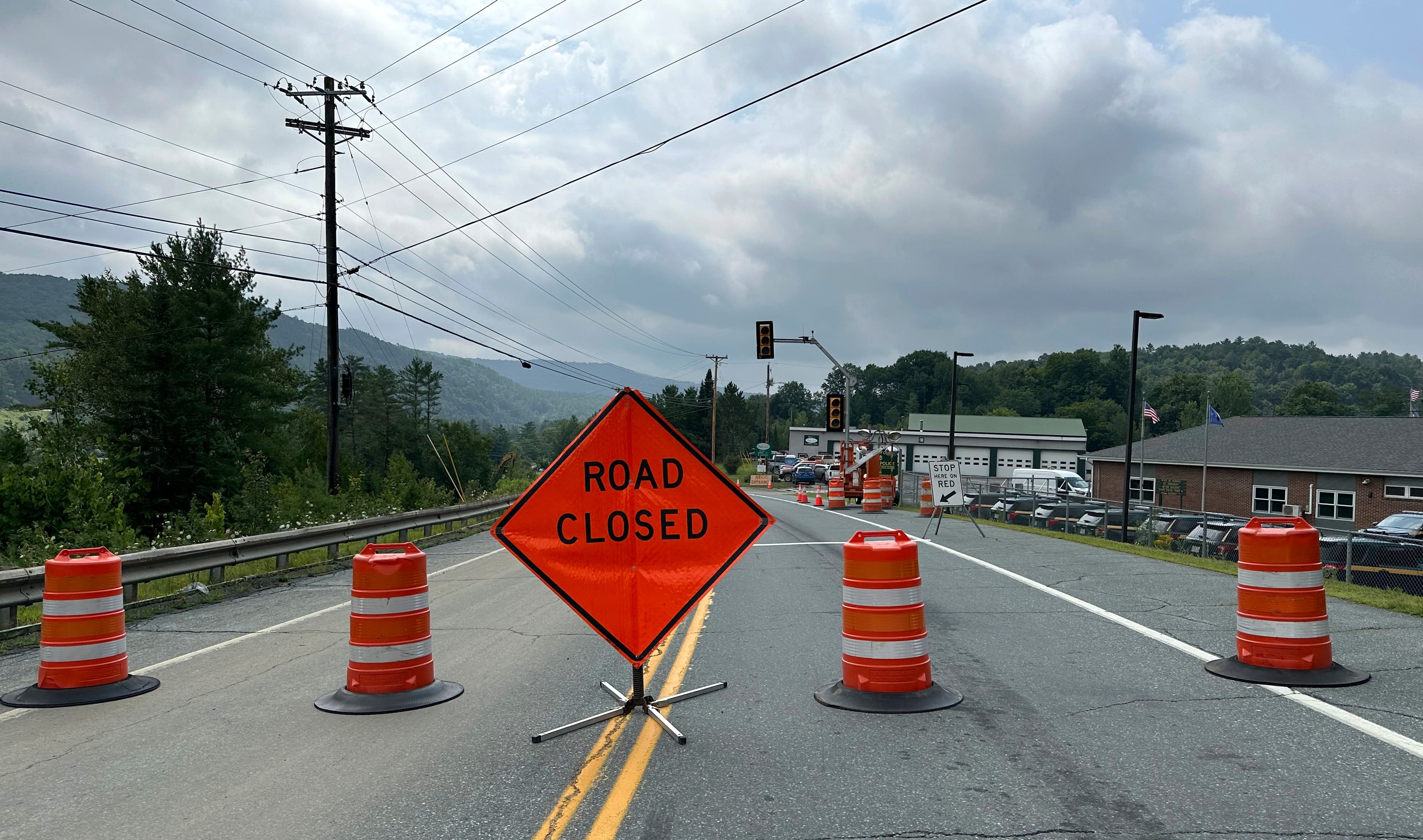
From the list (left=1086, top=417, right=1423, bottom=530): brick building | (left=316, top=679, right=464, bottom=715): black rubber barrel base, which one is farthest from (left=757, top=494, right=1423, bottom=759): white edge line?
(left=1086, top=417, right=1423, bottom=530): brick building

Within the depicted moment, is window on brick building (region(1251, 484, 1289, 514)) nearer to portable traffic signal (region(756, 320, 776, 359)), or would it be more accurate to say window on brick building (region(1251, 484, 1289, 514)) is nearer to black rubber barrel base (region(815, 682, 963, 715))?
portable traffic signal (region(756, 320, 776, 359))

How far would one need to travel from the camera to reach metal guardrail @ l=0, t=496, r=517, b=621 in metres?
9.80

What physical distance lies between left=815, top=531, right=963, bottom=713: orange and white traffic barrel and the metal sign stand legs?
2.96 ft

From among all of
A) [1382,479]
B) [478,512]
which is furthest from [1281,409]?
[478,512]

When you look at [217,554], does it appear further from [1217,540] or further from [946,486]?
[1217,540]

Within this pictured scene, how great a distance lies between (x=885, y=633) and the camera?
6.69 meters

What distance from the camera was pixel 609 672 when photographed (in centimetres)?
775

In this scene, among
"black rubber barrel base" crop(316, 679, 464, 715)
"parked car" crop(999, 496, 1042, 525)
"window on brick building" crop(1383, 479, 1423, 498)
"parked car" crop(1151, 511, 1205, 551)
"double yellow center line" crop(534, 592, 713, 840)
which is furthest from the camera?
"window on brick building" crop(1383, 479, 1423, 498)

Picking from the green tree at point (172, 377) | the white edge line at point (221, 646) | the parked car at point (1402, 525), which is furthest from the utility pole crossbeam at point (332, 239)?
the parked car at point (1402, 525)

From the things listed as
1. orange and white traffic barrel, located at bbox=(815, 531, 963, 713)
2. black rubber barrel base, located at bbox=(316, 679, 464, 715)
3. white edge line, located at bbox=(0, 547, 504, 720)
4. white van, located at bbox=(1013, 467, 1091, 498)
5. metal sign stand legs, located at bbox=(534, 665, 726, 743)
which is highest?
orange and white traffic barrel, located at bbox=(815, 531, 963, 713)

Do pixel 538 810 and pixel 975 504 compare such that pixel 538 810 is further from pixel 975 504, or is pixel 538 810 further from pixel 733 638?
pixel 975 504

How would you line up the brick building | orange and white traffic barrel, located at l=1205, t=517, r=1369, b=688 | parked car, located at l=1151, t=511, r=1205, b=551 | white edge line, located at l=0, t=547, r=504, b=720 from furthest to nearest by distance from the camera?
the brick building < parked car, located at l=1151, t=511, r=1205, b=551 < orange and white traffic barrel, located at l=1205, t=517, r=1369, b=688 < white edge line, located at l=0, t=547, r=504, b=720

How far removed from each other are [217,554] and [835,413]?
82.9 ft

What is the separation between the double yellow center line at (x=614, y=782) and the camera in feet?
14.4
